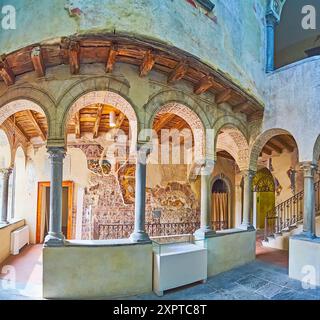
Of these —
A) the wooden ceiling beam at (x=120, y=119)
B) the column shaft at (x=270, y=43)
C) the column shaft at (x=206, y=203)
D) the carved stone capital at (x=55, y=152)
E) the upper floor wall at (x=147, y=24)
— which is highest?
the column shaft at (x=270, y=43)

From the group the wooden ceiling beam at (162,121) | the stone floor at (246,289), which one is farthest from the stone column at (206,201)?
the wooden ceiling beam at (162,121)

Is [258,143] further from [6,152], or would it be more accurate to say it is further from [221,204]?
[6,152]

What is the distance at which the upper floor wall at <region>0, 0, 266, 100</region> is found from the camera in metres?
4.16

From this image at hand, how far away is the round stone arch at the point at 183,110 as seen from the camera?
531 cm

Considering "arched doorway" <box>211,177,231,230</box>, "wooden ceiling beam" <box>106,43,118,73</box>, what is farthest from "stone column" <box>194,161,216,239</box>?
"arched doorway" <box>211,177,231,230</box>

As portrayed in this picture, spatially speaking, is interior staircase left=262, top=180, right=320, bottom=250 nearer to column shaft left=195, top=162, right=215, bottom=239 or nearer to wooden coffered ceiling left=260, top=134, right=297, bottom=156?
wooden coffered ceiling left=260, top=134, right=297, bottom=156

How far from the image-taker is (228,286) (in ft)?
17.5

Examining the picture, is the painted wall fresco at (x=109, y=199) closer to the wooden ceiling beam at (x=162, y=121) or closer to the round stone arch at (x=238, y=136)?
the wooden ceiling beam at (x=162, y=121)

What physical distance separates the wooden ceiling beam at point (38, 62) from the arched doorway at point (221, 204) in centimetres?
850

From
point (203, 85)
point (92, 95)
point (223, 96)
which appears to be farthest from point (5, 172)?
point (223, 96)

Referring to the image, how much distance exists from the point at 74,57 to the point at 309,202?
18.8 feet

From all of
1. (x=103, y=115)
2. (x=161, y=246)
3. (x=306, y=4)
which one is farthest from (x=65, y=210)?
(x=306, y=4)

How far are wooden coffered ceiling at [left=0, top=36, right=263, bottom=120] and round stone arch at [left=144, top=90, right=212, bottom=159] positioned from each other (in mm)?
339

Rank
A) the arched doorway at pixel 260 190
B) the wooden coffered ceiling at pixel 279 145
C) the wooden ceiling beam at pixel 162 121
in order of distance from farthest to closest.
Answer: the arched doorway at pixel 260 190 < the wooden coffered ceiling at pixel 279 145 < the wooden ceiling beam at pixel 162 121
